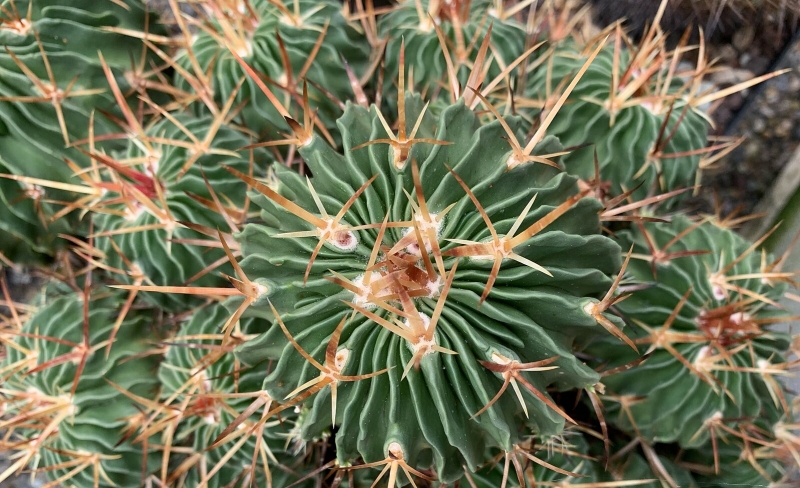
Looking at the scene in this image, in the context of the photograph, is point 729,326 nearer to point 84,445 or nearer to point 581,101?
point 581,101

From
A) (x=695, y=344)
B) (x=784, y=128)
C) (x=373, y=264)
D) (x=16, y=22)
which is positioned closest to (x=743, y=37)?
(x=784, y=128)

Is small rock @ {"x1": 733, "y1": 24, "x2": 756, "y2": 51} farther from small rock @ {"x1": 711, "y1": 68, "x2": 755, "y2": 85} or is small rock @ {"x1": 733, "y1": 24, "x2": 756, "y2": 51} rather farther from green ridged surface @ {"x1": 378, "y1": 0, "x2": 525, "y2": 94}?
green ridged surface @ {"x1": 378, "y1": 0, "x2": 525, "y2": 94}

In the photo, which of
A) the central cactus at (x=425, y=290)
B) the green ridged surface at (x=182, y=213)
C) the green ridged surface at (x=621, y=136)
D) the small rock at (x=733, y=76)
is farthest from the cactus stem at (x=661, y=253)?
the small rock at (x=733, y=76)

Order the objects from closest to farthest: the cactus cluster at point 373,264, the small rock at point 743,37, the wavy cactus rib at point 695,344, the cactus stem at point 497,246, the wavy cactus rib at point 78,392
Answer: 1. the cactus stem at point 497,246
2. the cactus cluster at point 373,264
3. the wavy cactus rib at point 695,344
4. the wavy cactus rib at point 78,392
5. the small rock at point 743,37

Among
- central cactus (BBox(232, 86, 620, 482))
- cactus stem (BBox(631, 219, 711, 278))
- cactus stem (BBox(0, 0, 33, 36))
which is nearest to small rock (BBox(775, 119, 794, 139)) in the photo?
cactus stem (BBox(631, 219, 711, 278))

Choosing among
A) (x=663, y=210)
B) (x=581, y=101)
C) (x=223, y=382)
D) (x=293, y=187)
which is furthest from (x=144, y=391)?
(x=663, y=210)

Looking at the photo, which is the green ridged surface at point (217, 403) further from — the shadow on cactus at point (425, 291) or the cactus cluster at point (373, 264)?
the shadow on cactus at point (425, 291)

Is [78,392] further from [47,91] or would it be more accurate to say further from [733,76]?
[733,76]
